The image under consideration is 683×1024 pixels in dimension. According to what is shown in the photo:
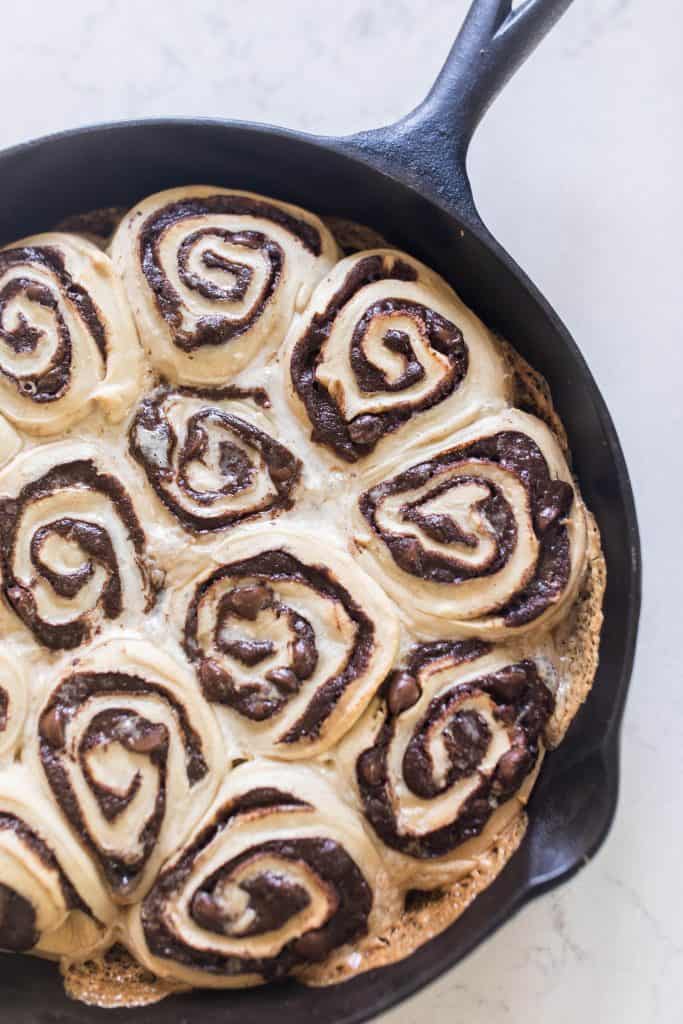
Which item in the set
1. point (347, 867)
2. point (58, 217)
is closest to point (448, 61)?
point (58, 217)

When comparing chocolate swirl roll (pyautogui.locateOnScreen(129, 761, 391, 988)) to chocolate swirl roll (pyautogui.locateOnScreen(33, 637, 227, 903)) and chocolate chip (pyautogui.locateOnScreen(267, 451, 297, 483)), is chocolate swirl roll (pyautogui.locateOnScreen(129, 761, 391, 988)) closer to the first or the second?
chocolate swirl roll (pyautogui.locateOnScreen(33, 637, 227, 903))

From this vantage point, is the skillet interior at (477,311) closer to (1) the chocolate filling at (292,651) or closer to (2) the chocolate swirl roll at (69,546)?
(1) the chocolate filling at (292,651)

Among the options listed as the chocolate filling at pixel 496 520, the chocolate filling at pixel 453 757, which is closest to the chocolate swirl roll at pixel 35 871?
the chocolate filling at pixel 453 757

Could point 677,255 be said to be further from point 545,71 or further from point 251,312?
point 251,312

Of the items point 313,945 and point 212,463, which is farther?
→ point 212,463

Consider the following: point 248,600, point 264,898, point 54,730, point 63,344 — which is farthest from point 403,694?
point 63,344

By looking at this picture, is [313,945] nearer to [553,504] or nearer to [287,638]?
[287,638]
